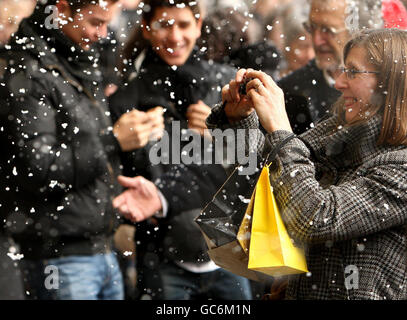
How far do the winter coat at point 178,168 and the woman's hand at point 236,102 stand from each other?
480mm

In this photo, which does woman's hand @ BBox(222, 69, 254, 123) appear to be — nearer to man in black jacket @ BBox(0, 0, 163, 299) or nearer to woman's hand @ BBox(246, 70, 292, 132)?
woman's hand @ BBox(246, 70, 292, 132)

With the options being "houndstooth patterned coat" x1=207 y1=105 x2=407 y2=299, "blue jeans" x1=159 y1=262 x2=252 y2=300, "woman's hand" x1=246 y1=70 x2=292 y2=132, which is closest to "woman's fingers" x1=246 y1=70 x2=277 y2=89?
"woman's hand" x1=246 y1=70 x2=292 y2=132

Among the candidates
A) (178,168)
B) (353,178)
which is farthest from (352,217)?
(178,168)

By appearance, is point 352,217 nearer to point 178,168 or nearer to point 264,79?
point 264,79

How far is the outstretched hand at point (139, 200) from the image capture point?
217 cm

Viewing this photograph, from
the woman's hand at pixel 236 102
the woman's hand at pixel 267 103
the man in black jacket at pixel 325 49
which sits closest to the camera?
the woman's hand at pixel 267 103

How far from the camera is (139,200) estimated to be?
7.16ft

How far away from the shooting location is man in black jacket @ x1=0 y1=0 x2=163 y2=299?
2020mm

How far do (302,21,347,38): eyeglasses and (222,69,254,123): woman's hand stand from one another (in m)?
0.68

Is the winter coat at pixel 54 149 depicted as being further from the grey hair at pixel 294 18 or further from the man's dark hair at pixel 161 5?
the grey hair at pixel 294 18

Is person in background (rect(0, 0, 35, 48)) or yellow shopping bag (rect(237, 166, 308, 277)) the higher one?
person in background (rect(0, 0, 35, 48))

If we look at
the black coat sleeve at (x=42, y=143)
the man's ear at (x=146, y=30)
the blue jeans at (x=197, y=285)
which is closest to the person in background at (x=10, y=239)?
the black coat sleeve at (x=42, y=143)

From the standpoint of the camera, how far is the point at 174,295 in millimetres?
2145
